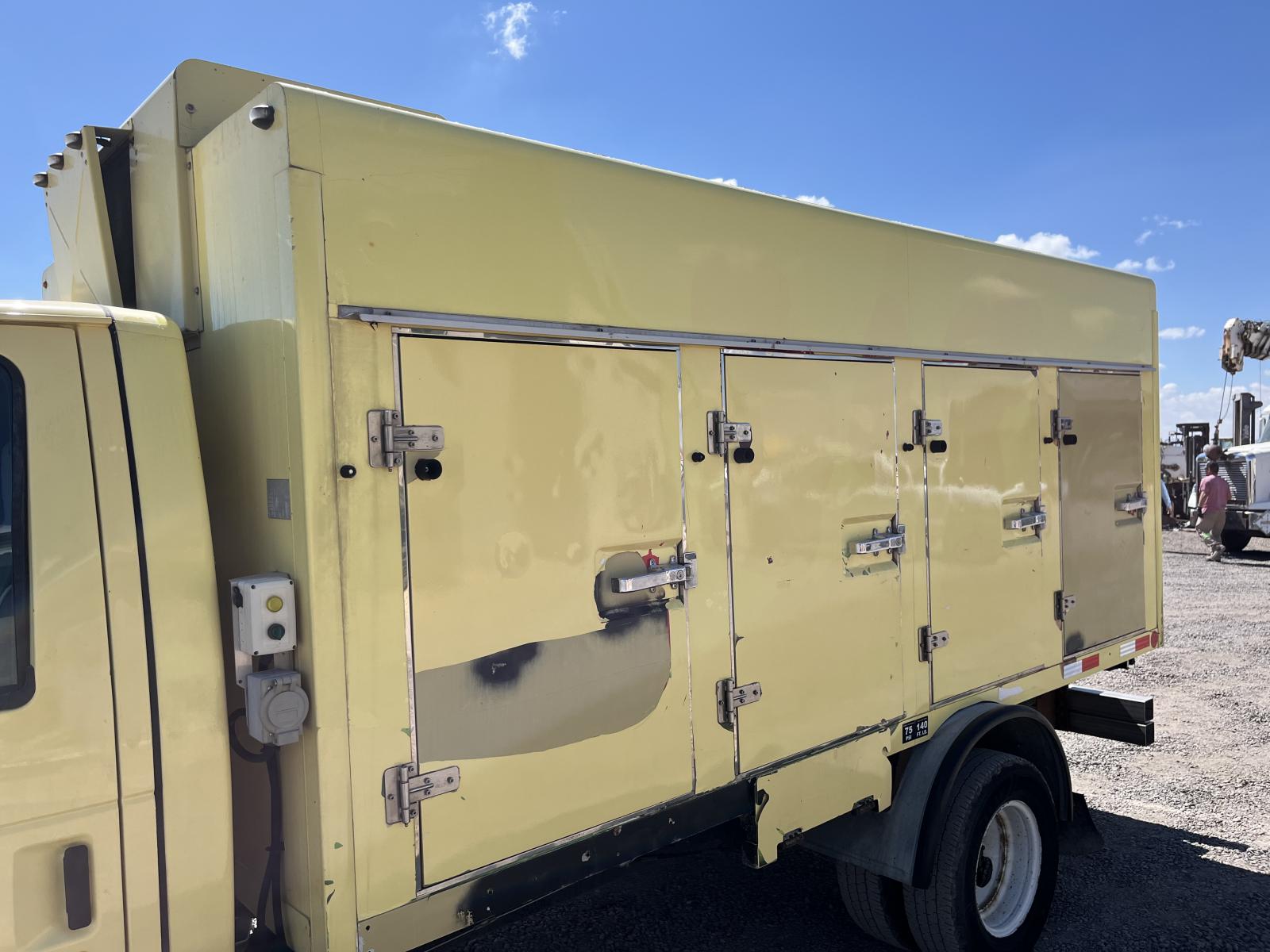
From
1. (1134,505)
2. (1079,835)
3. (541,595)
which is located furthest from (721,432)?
(1134,505)

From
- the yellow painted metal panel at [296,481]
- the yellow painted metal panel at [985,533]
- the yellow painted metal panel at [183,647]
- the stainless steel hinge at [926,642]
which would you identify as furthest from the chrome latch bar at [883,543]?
the yellow painted metal panel at [183,647]

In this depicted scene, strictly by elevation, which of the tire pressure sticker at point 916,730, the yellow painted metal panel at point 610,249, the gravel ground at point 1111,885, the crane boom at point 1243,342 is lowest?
the gravel ground at point 1111,885

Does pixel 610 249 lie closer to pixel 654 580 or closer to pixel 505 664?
pixel 654 580

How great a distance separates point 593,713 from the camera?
234cm

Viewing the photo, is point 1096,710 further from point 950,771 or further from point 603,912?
point 603,912

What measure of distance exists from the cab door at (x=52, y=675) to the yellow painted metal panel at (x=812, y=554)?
5.46 ft

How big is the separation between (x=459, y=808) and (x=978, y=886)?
248 centimetres

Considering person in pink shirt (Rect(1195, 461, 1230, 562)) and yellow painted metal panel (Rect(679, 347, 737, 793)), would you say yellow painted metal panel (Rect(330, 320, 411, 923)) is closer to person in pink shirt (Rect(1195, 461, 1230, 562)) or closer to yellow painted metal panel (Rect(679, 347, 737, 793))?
yellow painted metal panel (Rect(679, 347, 737, 793))

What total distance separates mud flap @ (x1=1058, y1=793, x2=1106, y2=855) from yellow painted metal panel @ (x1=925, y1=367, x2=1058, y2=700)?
697 millimetres

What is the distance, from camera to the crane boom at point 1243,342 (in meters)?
18.0

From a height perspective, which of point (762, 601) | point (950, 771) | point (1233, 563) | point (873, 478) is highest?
point (873, 478)

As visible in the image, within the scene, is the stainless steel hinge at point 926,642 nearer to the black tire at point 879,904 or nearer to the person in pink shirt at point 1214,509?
the black tire at point 879,904

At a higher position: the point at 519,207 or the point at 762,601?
the point at 519,207

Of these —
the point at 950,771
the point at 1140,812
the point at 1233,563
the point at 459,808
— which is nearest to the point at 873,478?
the point at 950,771
